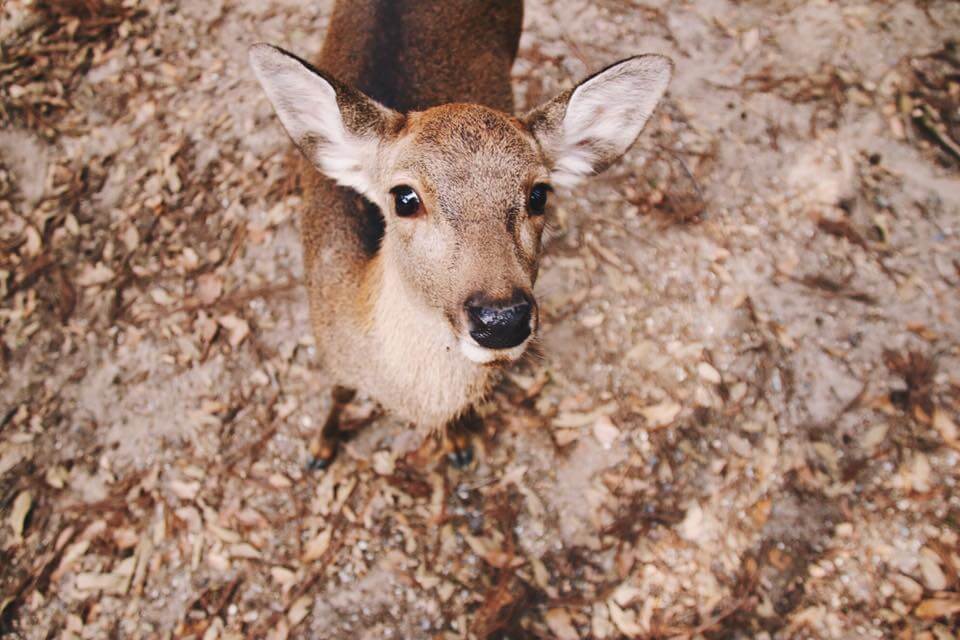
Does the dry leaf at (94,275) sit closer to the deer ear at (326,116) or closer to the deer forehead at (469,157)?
the deer ear at (326,116)

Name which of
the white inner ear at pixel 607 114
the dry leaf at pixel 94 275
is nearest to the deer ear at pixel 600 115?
the white inner ear at pixel 607 114

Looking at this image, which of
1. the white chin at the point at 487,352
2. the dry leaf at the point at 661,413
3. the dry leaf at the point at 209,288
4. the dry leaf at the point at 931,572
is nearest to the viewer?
the white chin at the point at 487,352

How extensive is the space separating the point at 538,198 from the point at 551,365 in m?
1.76

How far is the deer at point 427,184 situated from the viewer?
96.7 inches

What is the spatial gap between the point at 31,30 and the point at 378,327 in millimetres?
4436

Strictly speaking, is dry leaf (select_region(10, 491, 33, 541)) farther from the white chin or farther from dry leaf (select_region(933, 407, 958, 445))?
dry leaf (select_region(933, 407, 958, 445))

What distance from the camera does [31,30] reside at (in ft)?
17.0

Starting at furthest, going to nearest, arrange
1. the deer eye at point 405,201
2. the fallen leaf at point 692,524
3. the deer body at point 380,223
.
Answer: the fallen leaf at point 692,524
the deer body at point 380,223
the deer eye at point 405,201

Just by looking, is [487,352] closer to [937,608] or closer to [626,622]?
[626,622]

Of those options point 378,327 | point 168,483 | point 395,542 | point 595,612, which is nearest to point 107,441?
point 168,483

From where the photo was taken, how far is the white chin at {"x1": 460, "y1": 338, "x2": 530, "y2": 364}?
229cm

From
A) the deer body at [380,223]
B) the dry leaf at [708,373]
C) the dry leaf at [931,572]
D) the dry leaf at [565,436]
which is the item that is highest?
the deer body at [380,223]

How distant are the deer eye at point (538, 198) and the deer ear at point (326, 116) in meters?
0.71

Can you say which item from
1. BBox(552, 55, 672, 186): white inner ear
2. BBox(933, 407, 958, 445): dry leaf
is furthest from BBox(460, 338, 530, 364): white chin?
BBox(933, 407, 958, 445): dry leaf
